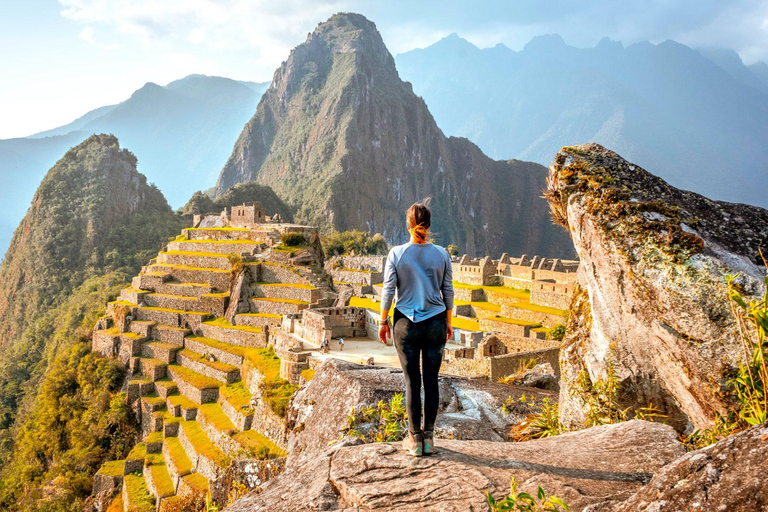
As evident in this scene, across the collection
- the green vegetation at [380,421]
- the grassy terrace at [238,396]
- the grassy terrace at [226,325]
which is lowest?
the grassy terrace at [238,396]

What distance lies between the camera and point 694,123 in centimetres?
14138

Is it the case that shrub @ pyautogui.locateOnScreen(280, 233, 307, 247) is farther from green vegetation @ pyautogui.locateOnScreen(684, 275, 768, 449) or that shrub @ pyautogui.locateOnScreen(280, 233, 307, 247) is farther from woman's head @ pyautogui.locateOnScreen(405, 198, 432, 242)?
green vegetation @ pyautogui.locateOnScreen(684, 275, 768, 449)

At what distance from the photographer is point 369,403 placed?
14.1 ft

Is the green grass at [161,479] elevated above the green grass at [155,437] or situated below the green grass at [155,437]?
below

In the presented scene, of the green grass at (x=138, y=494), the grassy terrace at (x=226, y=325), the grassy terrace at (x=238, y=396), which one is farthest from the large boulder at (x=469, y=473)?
the grassy terrace at (x=226, y=325)

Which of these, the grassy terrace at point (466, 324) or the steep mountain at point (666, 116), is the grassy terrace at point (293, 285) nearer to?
the grassy terrace at point (466, 324)

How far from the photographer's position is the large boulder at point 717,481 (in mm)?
1618

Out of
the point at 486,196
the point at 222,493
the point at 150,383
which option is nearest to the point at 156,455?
the point at 150,383

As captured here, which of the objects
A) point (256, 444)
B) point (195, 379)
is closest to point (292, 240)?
point (195, 379)

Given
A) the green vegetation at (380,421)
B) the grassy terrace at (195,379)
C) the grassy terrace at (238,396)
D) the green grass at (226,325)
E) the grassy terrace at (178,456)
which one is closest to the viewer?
the green vegetation at (380,421)

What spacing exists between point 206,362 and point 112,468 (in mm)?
4759

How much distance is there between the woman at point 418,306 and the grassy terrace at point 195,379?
17.2 m

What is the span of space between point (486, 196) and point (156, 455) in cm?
18080

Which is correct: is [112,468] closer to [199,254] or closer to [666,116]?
[199,254]
